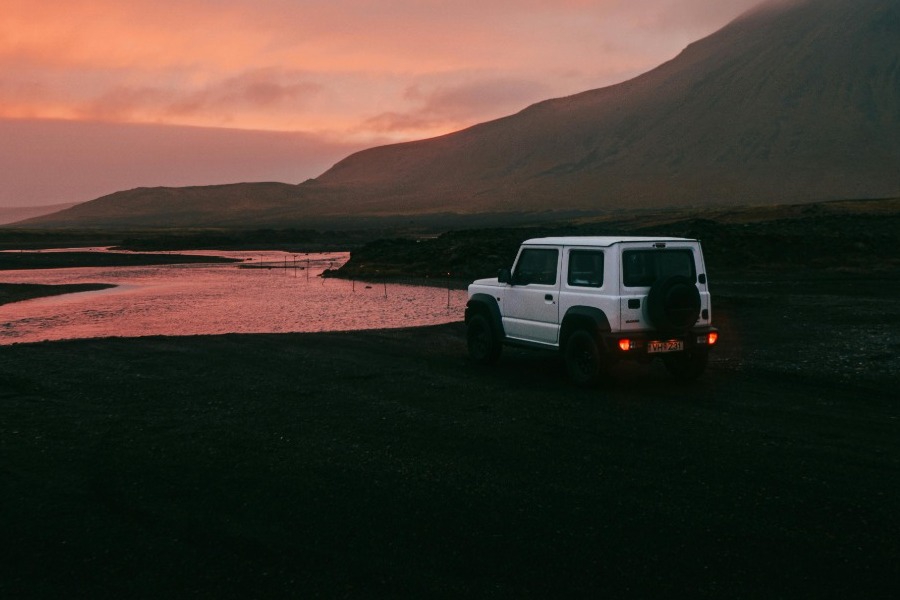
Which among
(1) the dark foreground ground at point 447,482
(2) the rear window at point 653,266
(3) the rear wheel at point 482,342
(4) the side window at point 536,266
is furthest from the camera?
(3) the rear wheel at point 482,342

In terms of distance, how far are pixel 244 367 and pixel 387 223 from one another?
18562cm

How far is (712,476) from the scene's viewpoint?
8.15 m

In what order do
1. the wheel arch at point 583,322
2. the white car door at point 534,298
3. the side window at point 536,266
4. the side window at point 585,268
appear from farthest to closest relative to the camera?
the side window at point 536,266 → the white car door at point 534,298 → the side window at point 585,268 → the wheel arch at point 583,322

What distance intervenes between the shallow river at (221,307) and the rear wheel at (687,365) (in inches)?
424

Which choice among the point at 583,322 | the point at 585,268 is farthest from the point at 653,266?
the point at 583,322

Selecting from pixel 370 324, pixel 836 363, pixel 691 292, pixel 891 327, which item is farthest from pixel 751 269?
pixel 691 292

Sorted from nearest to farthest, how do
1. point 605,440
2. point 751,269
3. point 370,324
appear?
point 605,440 → point 370,324 → point 751,269

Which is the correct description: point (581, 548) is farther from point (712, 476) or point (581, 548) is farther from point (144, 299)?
point (144, 299)

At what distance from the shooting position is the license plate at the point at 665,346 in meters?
12.4

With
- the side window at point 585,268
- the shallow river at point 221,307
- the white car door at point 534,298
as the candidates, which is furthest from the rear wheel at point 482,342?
the shallow river at point 221,307

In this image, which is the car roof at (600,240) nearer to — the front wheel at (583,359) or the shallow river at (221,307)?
the front wheel at (583,359)

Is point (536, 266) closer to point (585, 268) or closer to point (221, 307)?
point (585, 268)

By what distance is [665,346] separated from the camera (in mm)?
12523

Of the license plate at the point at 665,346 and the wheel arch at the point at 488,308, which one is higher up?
the wheel arch at the point at 488,308
